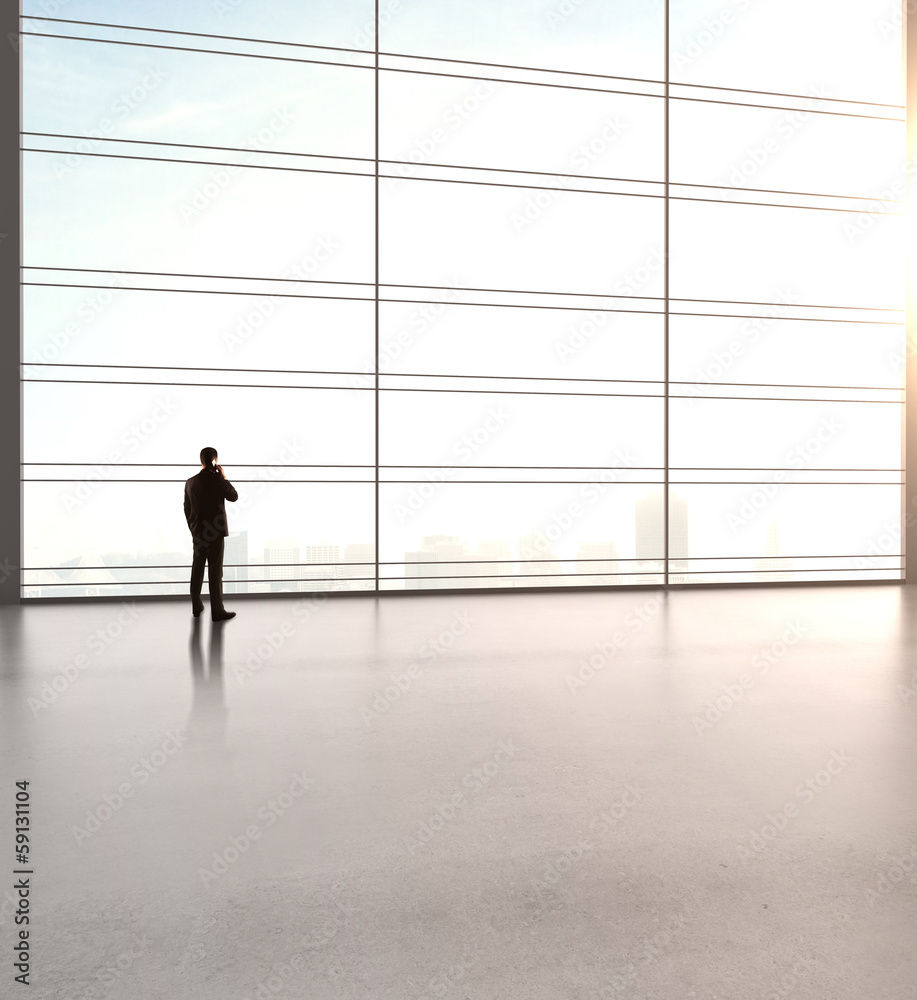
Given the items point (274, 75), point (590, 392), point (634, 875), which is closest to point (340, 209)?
point (274, 75)

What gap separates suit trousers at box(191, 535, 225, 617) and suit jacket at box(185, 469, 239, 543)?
0.08m

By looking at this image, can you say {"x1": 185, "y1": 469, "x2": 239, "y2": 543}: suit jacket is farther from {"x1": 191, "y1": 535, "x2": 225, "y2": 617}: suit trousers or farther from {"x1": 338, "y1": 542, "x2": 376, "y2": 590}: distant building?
{"x1": 338, "y1": 542, "x2": 376, "y2": 590}: distant building

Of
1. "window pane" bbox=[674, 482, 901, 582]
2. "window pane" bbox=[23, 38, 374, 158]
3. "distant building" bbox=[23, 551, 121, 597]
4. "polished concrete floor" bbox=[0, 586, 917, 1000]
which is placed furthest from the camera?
"window pane" bbox=[674, 482, 901, 582]

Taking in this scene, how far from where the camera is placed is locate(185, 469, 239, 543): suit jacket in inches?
333

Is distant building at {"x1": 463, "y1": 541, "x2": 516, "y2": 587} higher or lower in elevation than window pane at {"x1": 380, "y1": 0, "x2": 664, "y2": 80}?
lower

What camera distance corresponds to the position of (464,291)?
11.3 metres

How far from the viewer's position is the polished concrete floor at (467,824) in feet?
7.32

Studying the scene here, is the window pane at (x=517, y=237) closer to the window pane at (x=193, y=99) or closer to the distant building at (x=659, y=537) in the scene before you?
the window pane at (x=193, y=99)

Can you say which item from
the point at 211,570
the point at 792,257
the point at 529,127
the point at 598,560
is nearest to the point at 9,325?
the point at 211,570

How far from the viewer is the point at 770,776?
371 centimetres

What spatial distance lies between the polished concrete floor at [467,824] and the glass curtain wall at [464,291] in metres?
4.63

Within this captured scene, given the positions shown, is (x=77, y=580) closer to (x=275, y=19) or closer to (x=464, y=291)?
(x=464, y=291)

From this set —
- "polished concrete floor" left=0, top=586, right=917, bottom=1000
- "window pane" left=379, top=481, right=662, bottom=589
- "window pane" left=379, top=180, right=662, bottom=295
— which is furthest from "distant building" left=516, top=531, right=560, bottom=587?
"polished concrete floor" left=0, top=586, right=917, bottom=1000

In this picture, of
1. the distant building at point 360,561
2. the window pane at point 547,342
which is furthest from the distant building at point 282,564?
the window pane at point 547,342
